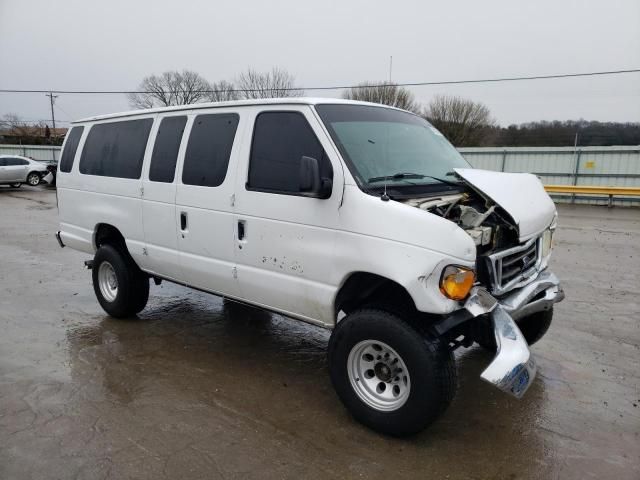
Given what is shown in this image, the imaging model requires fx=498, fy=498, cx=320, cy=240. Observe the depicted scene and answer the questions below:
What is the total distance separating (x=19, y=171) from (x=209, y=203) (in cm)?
2396

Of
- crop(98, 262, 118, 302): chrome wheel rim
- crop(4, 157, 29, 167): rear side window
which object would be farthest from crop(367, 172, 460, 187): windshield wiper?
crop(4, 157, 29, 167): rear side window

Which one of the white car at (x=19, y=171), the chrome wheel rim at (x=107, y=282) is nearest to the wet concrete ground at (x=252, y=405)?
the chrome wheel rim at (x=107, y=282)

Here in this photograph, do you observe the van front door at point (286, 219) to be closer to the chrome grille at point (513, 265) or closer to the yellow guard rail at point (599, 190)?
the chrome grille at point (513, 265)

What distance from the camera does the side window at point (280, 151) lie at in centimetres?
374

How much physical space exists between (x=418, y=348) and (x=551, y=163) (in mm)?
20024

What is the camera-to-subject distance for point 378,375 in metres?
3.47

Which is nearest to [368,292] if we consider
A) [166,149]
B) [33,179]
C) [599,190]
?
[166,149]

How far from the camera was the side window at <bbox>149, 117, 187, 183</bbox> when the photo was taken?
4.74 meters

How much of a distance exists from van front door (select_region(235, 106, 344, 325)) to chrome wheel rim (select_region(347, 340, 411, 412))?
0.39 meters

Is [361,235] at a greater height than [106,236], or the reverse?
[361,235]

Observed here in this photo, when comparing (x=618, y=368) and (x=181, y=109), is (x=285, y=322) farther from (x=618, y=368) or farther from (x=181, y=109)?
(x=618, y=368)

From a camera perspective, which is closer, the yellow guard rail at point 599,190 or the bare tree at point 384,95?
the yellow guard rail at point 599,190

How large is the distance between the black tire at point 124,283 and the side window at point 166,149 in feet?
3.67

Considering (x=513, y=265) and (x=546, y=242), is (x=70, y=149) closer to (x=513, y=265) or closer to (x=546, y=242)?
(x=513, y=265)
